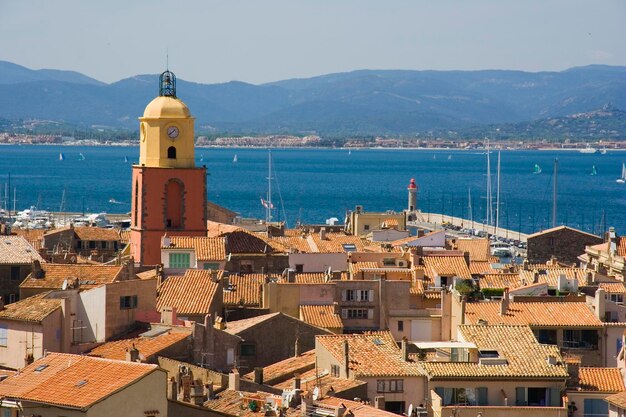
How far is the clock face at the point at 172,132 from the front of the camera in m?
50.0

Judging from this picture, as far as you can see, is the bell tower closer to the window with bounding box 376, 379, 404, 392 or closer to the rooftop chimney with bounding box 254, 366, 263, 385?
the window with bounding box 376, 379, 404, 392

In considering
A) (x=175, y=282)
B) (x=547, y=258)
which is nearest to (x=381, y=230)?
(x=547, y=258)

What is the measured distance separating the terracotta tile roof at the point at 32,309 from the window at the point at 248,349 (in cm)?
366

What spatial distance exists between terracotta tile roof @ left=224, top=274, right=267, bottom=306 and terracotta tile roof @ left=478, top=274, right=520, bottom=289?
20.4ft

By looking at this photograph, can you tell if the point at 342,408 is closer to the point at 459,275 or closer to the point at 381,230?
the point at 459,275

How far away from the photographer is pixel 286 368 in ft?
103

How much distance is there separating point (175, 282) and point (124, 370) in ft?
50.5

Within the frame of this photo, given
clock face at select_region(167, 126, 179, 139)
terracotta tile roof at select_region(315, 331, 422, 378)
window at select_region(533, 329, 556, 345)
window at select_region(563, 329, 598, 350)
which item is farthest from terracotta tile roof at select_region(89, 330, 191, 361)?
clock face at select_region(167, 126, 179, 139)

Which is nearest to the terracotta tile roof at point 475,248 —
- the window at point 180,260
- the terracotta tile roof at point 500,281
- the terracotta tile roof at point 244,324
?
the terracotta tile roof at point 500,281

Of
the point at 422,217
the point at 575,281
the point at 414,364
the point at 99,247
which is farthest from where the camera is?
the point at 422,217

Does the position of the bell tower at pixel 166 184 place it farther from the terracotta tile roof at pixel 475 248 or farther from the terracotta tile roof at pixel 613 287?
the terracotta tile roof at pixel 613 287

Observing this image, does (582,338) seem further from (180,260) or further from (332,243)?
(332,243)

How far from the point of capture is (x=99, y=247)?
59812 mm

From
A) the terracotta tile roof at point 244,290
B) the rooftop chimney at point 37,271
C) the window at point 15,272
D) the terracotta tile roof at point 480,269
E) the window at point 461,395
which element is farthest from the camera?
the terracotta tile roof at point 480,269
